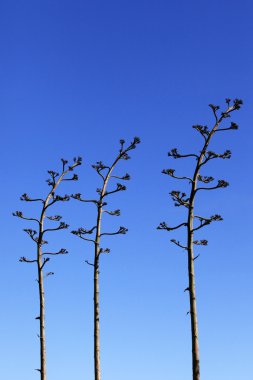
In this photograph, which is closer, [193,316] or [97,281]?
[193,316]

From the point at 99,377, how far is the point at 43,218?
6767mm

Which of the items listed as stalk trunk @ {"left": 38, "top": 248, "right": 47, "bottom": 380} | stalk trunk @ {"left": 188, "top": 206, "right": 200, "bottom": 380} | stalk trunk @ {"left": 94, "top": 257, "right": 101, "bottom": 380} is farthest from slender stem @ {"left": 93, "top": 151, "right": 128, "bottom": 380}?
stalk trunk @ {"left": 188, "top": 206, "right": 200, "bottom": 380}

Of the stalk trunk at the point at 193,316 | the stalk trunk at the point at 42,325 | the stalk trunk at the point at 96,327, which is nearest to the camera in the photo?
the stalk trunk at the point at 193,316

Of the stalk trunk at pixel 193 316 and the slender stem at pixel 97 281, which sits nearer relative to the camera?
the stalk trunk at pixel 193 316

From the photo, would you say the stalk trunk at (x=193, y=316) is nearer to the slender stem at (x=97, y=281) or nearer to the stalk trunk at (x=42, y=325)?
the slender stem at (x=97, y=281)

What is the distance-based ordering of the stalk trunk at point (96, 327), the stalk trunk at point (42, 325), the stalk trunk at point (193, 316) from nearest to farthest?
the stalk trunk at point (193, 316) < the stalk trunk at point (96, 327) < the stalk trunk at point (42, 325)

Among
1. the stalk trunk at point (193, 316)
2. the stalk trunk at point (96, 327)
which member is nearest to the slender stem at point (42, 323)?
the stalk trunk at point (96, 327)

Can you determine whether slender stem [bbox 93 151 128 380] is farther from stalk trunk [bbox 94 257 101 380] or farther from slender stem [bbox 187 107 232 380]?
slender stem [bbox 187 107 232 380]

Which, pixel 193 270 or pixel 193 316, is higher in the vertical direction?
pixel 193 270

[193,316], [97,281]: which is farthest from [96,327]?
[193,316]

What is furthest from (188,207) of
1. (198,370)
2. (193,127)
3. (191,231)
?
(198,370)

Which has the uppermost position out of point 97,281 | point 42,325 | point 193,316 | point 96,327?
point 97,281

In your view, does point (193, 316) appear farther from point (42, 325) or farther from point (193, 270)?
point (42, 325)

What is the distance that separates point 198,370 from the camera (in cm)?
2220
